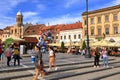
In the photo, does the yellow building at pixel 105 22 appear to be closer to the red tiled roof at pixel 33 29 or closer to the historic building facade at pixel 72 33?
the historic building facade at pixel 72 33

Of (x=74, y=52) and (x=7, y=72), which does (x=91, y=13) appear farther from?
(x=7, y=72)

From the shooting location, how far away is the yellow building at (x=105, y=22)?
5229cm

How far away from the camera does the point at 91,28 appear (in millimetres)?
59375

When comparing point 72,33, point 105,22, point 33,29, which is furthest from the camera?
point 33,29

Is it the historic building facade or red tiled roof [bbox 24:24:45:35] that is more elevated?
red tiled roof [bbox 24:24:45:35]

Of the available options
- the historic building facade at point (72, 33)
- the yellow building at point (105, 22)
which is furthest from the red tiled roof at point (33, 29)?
the yellow building at point (105, 22)

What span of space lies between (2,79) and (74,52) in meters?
29.2

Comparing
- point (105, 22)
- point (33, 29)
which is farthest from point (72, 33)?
point (33, 29)

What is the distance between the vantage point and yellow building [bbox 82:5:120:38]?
52.3 meters

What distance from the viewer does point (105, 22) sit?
55156 mm

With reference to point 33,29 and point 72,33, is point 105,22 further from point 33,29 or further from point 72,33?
point 33,29

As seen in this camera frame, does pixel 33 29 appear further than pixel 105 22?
Yes

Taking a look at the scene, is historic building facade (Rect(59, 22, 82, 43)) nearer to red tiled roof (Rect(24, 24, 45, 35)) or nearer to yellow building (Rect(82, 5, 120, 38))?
yellow building (Rect(82, 5, 120, 38))

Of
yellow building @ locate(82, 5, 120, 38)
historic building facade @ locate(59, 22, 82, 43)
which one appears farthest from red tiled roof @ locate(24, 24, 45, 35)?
yellow building @ locate(82, 5, 120, 38)
